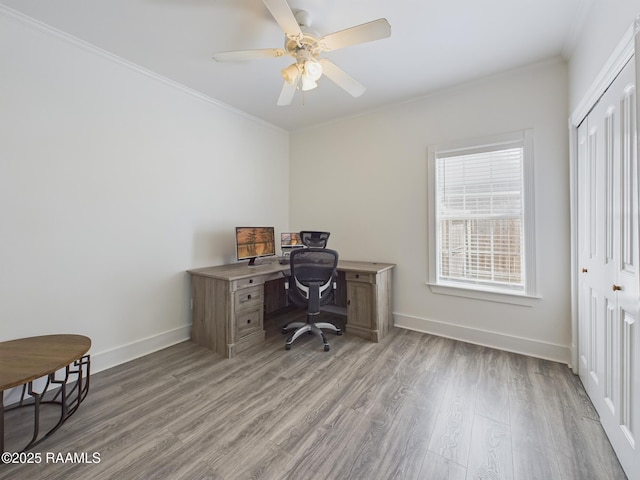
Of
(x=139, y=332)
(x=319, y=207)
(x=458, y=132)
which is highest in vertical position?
(x=458, y=132)

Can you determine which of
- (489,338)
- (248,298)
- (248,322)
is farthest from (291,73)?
(489,338)

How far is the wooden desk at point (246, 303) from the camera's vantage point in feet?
8.46

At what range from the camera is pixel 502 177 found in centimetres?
268

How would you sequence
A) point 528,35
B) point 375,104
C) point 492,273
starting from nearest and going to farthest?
1. point 528,35
2. point 492,273
3. point 375,104

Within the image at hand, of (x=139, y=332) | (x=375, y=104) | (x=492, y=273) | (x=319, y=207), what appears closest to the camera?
(x=139, y=332)

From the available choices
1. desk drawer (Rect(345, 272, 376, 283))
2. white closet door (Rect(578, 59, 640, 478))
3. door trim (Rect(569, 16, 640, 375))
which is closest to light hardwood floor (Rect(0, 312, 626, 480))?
white closet door (Rect(578, 59, 640, 478))

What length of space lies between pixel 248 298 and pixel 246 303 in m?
0.05

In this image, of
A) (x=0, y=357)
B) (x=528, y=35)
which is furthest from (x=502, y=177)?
(x=0, y=357)

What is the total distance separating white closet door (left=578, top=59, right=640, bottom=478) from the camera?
1.28 meters

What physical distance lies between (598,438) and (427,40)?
283 cm

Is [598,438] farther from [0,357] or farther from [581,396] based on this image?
[0,357]

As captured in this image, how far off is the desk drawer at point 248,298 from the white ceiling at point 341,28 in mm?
2077

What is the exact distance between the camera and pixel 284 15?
1561mm

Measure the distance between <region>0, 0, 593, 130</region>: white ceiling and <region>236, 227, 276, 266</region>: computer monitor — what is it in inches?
60.4
